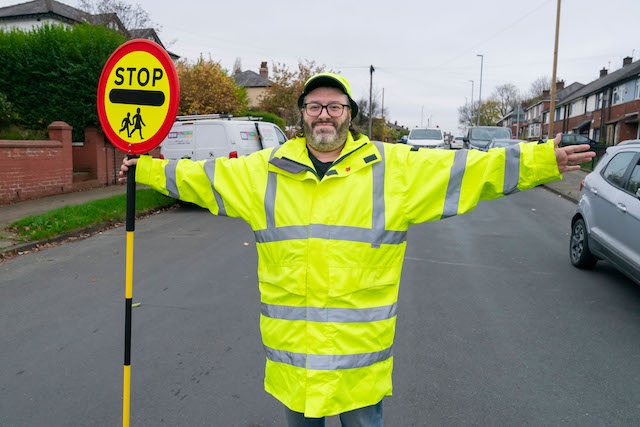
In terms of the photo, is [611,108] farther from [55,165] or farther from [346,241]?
[346,241]

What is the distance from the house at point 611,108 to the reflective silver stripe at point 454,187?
40452mm

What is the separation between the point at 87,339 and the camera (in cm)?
495

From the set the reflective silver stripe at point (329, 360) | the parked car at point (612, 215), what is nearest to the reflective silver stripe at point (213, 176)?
the reflective silver stripe at point (329, 360)

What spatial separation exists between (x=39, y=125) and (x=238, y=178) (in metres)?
15.5

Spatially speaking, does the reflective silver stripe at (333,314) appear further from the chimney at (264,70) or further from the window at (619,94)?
the chimney at (264,70)

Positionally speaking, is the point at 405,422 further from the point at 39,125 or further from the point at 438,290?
the point at 39,125

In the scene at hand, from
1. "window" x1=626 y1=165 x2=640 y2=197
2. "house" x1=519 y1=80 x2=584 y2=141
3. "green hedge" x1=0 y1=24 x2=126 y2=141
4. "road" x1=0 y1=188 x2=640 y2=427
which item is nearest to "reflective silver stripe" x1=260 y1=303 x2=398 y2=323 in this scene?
"road" x1=0 y1=188 x2=640 y2=427

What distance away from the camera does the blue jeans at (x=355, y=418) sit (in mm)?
2416

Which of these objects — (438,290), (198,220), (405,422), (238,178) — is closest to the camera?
(238,178)

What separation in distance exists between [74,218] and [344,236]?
31.6ft

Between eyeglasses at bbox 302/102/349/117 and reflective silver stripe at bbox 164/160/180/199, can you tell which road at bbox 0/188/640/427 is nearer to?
reflective silver stripe at bbox 164/160/180/199

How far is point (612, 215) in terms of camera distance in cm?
673

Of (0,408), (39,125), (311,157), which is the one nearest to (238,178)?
(311,157)

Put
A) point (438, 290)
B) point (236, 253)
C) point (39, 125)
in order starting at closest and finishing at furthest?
point (438, 290) < point (236, 253) < point (39, 125)
